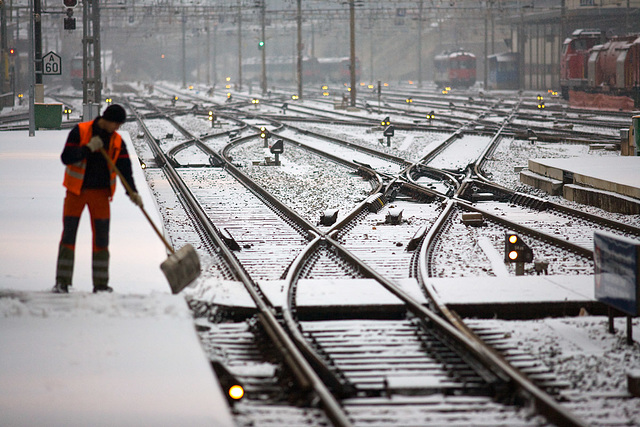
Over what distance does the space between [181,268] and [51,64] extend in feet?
77.7

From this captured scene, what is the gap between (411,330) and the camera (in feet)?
26.2

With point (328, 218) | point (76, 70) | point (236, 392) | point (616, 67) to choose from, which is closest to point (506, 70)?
point (616, 67)

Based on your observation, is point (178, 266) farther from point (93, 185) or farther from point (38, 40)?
point (38, 40)

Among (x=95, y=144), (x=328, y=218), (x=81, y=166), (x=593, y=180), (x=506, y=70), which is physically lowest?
(x=328, y=218)

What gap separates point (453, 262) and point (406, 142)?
66.5ft

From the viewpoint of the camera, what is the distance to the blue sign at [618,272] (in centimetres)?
747

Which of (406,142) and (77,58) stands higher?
(77,58)

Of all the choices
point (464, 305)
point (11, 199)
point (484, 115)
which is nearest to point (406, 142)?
point (484, 115)

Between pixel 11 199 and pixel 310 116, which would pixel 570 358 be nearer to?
pixel 11 199

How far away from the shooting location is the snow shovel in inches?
321

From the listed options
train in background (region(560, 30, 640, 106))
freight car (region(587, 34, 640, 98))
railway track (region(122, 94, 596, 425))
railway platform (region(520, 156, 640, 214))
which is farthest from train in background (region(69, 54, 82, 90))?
railway track (region(122, 94, 596, 425))

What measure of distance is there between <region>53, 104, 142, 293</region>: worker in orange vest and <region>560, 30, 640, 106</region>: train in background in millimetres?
37410

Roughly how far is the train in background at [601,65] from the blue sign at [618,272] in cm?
3610

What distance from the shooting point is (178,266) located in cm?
838
